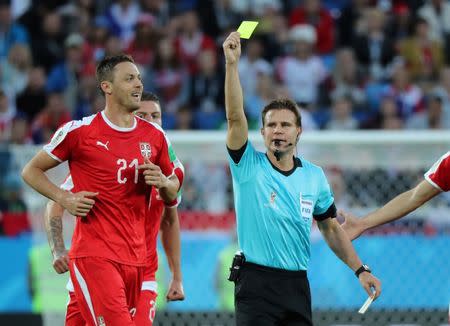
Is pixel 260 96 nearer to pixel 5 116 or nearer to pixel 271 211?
pixel 5 116

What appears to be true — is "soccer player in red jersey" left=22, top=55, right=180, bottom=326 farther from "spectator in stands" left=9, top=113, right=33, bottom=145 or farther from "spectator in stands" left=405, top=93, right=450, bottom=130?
"spectator in stands" left=405, top=93, right=450, bottom=130

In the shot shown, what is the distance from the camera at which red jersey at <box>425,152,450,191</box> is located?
22.9 ft

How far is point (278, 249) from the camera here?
6.75 meters

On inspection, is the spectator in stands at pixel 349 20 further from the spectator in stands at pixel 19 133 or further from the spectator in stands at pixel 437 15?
the spectator in stands at pixel 19 133

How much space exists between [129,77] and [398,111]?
695 cm

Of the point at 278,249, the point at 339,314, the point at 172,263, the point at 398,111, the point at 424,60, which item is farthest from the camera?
the point at 424,60

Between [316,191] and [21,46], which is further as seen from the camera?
[21,46]

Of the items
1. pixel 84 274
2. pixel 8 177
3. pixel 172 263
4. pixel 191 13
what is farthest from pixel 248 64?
pixel 84 274

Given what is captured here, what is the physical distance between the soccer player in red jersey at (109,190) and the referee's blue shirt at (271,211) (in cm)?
45

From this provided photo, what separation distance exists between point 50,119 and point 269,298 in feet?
23.3

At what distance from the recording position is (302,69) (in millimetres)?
14219

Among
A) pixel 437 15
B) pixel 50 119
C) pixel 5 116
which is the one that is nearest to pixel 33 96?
pixel 5 116

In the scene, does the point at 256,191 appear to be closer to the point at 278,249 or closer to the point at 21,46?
the point at 278,249

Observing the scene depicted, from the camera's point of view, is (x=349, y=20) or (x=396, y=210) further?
(x=349, y=20)
